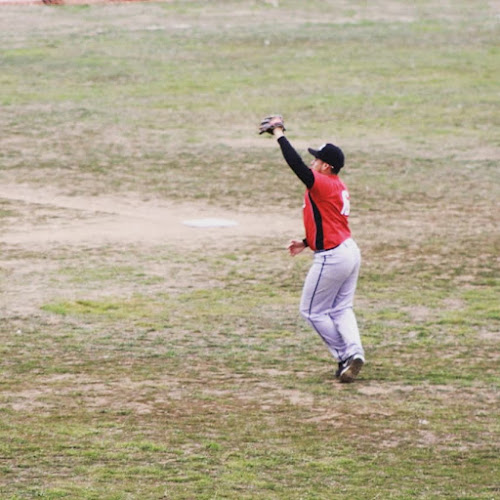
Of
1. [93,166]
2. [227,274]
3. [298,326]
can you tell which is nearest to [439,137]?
[93,166]

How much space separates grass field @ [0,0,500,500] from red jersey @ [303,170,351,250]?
1.23 metres

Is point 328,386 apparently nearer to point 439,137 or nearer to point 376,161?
point 376,161

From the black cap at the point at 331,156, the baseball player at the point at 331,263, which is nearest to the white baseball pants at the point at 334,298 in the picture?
the baseball player at the point at 331,263

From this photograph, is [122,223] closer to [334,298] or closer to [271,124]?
[334,298]

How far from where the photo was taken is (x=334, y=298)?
35.2 ft

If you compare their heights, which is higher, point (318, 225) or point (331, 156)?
point (331, 156)

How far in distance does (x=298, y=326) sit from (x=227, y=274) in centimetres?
243

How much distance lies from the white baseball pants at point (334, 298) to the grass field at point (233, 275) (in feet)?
1.26

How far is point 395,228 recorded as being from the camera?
1741cm

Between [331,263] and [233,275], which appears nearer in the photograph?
[331,263]

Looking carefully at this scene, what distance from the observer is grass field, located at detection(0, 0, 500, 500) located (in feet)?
29.3

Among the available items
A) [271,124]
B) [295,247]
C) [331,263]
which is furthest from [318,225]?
[271,124]

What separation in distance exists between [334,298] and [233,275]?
4.22 meters

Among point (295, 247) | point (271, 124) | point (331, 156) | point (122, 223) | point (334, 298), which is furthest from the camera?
point (122, 223)
